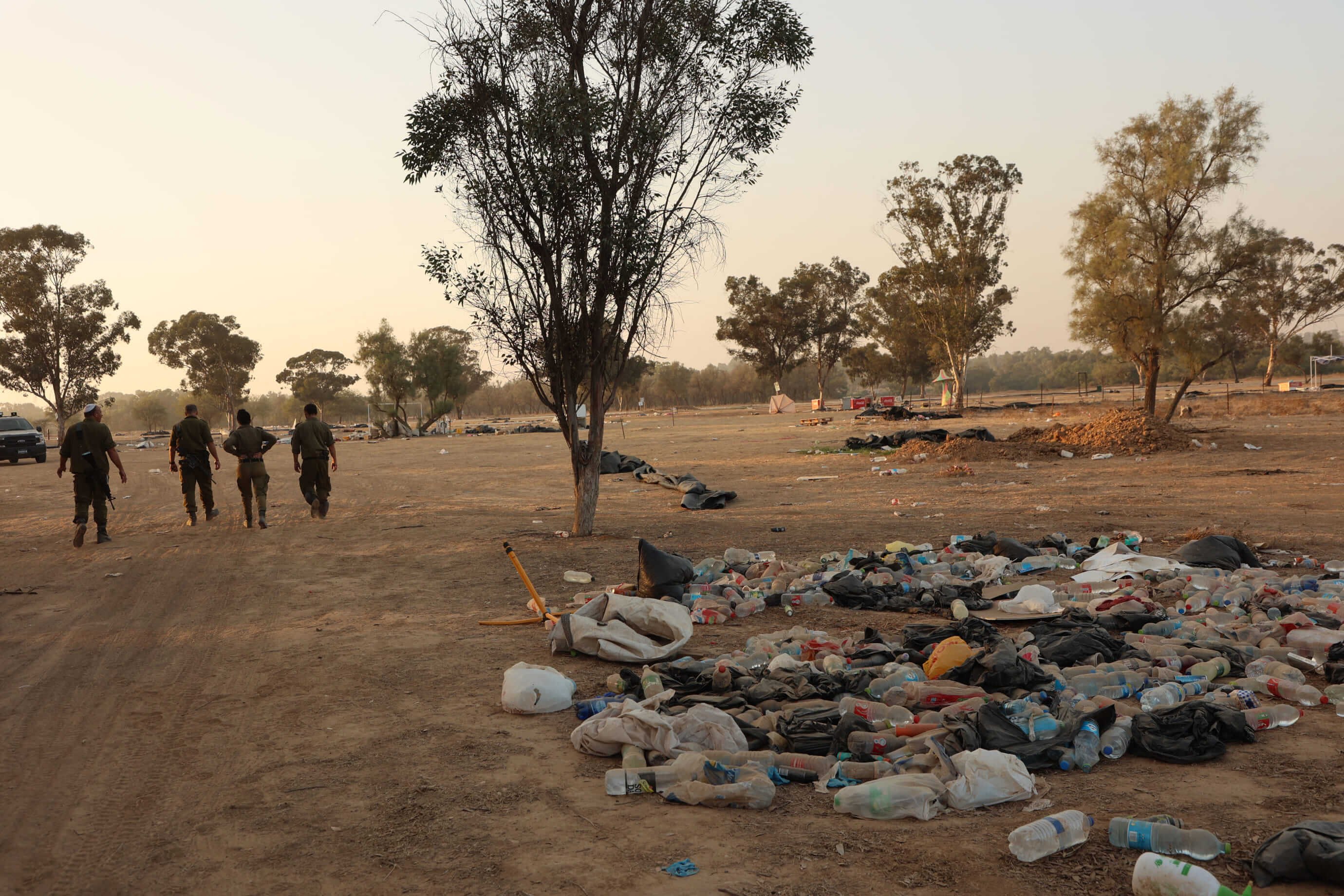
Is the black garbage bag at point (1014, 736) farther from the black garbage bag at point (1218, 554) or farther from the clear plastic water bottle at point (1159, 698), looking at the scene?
the black garbage bag at point (1218, 554)

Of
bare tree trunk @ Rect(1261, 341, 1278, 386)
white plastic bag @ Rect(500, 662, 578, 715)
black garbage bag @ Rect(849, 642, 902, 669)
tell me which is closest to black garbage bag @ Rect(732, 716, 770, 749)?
white plastic bag @ Rect(500, 662, 578, 715)

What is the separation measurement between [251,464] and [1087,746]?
1133cm

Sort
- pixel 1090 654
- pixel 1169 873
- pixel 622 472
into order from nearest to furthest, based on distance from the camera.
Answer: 1. pixel 1169 873
2. pixel 1090 654
3. pixel 622 472

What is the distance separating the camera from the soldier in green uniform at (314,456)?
499 inches

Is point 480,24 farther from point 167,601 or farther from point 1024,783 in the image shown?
point 1024,783

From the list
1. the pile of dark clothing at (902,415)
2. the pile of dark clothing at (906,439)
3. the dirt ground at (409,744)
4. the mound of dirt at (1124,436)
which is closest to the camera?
the dirt ground at (409,744)

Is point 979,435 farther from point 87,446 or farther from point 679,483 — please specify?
point 87,446

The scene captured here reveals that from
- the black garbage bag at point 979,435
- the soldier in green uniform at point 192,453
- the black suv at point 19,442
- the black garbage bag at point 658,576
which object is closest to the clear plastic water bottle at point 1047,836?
the black garbage bag at point 658,576

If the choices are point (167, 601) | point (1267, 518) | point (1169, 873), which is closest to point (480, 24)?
point (167, 601)

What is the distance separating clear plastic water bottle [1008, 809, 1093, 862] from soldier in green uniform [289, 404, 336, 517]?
11167 millimetres

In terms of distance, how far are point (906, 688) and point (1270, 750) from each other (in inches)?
65.6

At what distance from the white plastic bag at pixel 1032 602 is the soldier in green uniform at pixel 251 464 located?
31.3 feet

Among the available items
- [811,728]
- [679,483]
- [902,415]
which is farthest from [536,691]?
[902,415]

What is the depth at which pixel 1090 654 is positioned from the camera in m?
5.45
